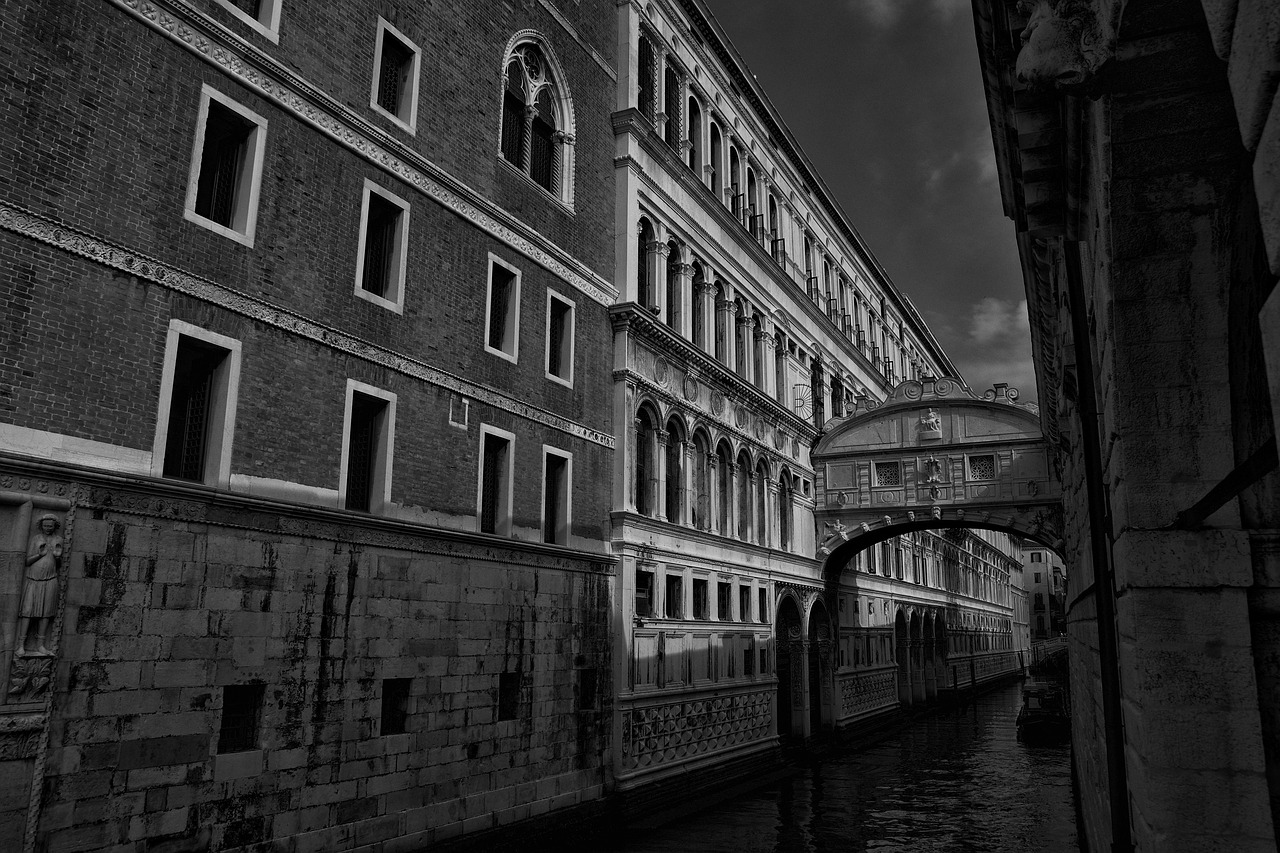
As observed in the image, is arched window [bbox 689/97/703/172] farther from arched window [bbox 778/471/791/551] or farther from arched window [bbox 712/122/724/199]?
arched window [bbox 778/471/791/551]

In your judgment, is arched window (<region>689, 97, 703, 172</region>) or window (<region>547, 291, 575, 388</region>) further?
arched window (<region>689, 97, 703, 172</region>)

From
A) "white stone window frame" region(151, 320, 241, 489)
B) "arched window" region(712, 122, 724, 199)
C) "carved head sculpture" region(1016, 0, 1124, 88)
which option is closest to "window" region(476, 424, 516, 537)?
"white stone window frame" region(151, 320, 241, 489)

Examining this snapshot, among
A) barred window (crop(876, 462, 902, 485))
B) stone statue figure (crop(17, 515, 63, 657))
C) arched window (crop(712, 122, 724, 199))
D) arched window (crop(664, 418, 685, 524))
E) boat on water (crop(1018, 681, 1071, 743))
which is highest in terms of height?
arched window (crop(712, 122, 724, 199))

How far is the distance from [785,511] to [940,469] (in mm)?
4790

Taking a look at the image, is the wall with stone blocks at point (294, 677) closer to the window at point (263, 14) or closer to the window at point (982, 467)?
the window at point (263, 14)

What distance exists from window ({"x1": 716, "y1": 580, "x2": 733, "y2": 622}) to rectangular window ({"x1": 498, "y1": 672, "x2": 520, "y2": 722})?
8486 millimetres

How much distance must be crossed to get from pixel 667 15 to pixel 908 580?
87.8 feet

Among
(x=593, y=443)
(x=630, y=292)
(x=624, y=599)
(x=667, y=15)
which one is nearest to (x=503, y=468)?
(x=593, y=443)

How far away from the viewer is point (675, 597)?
2064cm

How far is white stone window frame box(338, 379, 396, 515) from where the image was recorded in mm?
12516

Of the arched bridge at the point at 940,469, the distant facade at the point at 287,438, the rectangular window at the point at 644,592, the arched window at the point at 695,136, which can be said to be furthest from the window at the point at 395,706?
the arched bridge at the point at 940,469

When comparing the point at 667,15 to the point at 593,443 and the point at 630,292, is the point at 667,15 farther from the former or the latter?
A: the point at 593,443

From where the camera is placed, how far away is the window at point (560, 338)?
57.1 ft

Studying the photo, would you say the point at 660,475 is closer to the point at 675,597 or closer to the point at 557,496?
the point at 675,597
